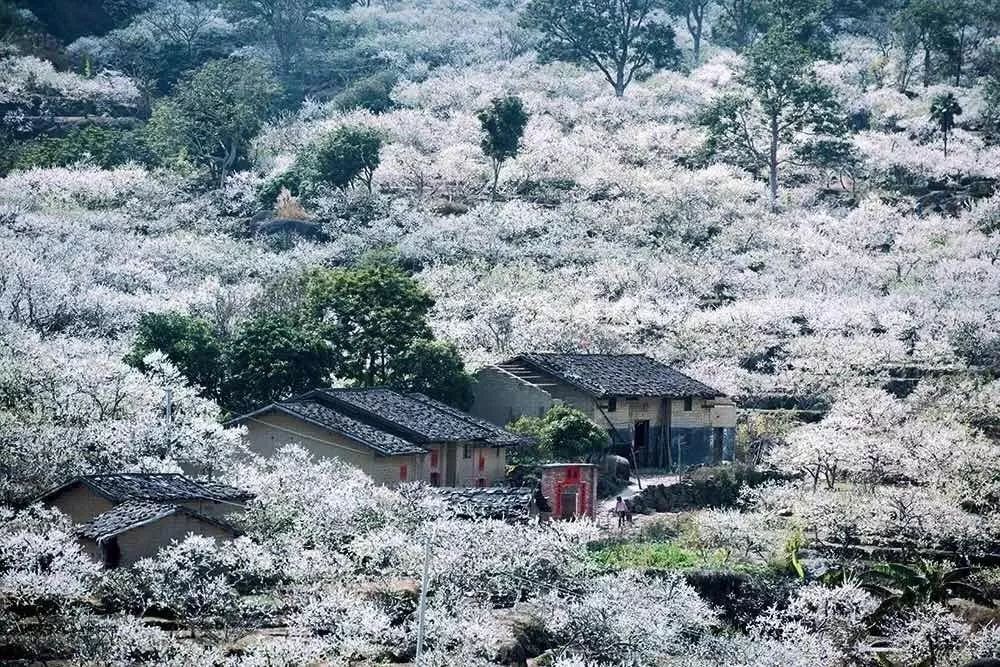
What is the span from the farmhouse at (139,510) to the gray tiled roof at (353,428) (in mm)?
6159

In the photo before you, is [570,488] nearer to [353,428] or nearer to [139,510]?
[353,428]

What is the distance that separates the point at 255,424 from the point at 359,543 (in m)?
11.5

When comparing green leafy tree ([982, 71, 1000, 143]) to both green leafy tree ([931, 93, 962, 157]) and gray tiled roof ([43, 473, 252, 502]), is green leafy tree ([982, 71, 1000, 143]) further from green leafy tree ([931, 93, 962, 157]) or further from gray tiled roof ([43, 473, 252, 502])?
gray tiled roof ([43, 473, 252, 502])

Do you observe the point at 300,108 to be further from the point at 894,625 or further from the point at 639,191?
the point at 894,625

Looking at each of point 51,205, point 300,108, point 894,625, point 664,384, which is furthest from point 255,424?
point 300,108

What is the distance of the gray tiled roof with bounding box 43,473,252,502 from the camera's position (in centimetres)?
4903

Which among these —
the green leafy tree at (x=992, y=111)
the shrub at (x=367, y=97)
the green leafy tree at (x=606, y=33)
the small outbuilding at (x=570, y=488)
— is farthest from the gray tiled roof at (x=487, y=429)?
the green leafy tree at (x=606, y=33)

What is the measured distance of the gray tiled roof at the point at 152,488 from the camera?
49031 millimetres

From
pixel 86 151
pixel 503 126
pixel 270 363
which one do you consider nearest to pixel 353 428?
pixel 270 363

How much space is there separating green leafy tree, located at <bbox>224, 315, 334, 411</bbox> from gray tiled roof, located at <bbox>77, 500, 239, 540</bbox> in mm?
14498

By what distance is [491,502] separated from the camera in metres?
53.3

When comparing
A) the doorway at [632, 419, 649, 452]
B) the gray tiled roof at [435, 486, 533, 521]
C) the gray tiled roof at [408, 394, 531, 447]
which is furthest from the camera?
the doorway at [632, 419, 649, 452]

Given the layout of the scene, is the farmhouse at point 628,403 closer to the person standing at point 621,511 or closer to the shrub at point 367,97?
the person standing at point 621,511

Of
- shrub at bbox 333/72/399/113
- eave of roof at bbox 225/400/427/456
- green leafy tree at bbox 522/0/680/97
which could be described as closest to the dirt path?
eave of roof at bbox 225/400/427/456
